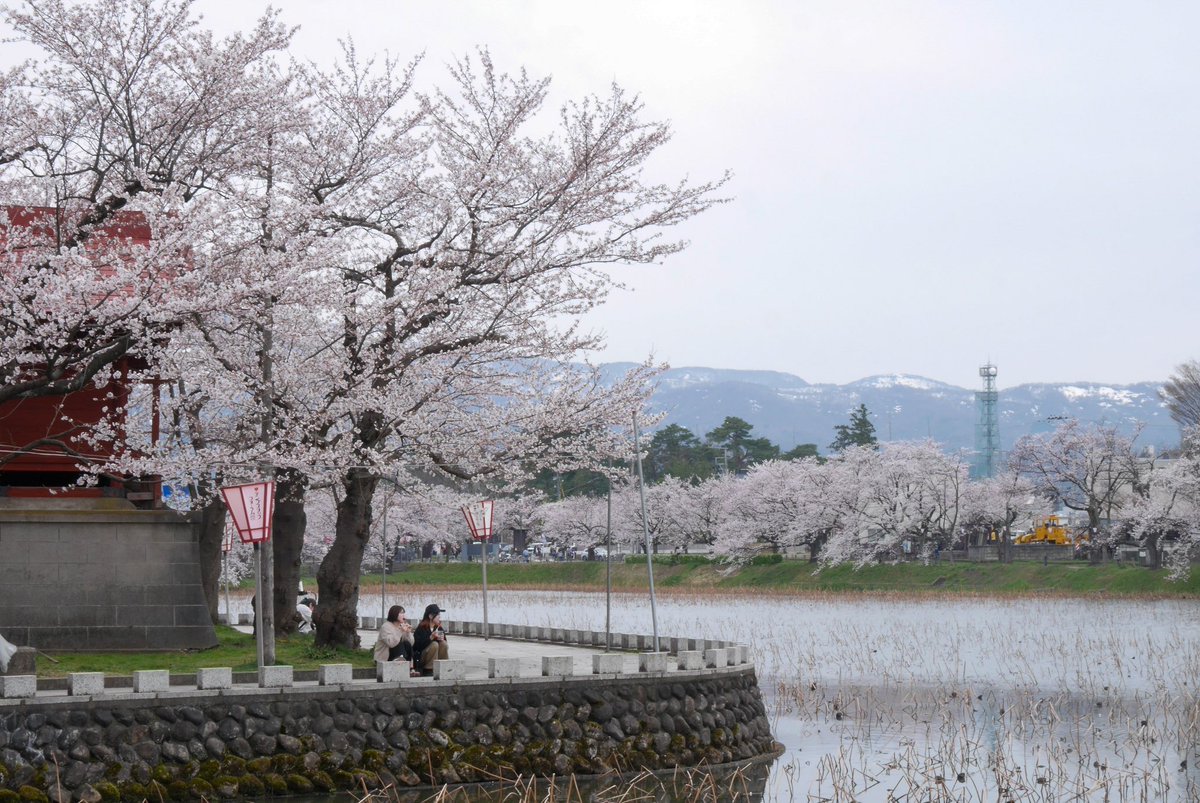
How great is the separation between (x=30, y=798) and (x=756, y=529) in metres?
58.1

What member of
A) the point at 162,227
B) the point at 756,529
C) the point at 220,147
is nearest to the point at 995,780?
the point at 162,227

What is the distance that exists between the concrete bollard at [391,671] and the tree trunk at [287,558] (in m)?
7.21

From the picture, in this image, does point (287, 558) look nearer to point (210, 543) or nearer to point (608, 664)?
point (210, 543)

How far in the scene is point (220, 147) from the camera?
62.6ft

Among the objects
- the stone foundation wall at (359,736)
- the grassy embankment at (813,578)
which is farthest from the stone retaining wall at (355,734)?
the grassy embankment at (813,578)

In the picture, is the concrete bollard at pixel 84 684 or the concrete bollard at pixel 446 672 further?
the concrete bollard at pixel 446 672

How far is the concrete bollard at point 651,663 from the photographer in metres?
17.6

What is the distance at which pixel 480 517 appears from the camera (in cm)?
2394

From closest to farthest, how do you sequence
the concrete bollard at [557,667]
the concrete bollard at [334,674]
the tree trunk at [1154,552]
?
1. the concrete bollard at [334,674]
2. the concrete bollard at [557,667]
3. the tree trunk at [1154,552]

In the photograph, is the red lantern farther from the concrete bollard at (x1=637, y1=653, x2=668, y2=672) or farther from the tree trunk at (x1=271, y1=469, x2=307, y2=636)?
the concrete bollard at (x1=637, y1=653, x2=668, y2=672)

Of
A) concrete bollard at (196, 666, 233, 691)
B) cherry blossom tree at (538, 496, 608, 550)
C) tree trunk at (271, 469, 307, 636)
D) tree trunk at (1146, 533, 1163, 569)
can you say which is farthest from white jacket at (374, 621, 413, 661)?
cherry blossom tree at (538, 496, 608, 550)

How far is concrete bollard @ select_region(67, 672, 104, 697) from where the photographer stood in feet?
47.8

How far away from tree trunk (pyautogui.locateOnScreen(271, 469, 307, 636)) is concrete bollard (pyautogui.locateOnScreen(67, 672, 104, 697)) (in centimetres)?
821

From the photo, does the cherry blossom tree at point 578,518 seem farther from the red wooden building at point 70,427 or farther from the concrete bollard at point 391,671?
the concrete bollard at point 391,671
